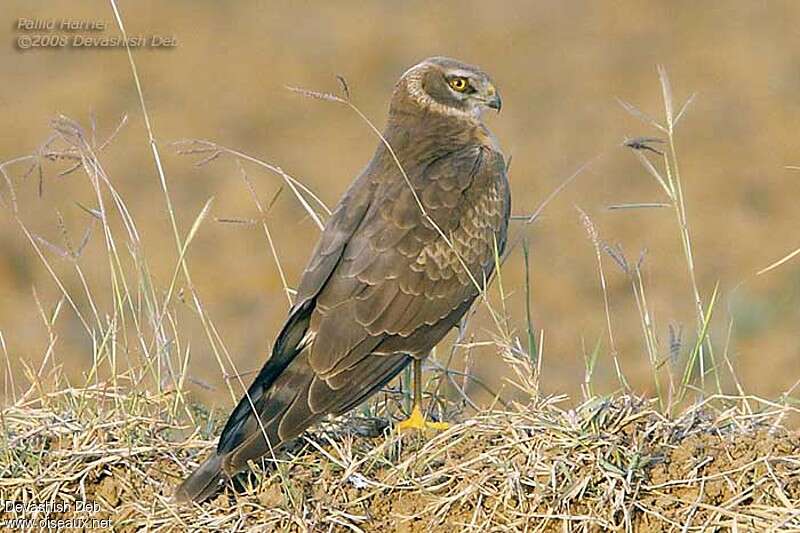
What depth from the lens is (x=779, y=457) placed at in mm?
4426

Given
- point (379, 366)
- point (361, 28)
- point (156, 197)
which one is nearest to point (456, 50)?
point (361, 28)

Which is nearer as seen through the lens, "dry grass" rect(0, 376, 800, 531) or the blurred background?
"dry grass" rect(0, 376, 800, 531)

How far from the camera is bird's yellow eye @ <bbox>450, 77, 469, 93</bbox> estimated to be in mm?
6344

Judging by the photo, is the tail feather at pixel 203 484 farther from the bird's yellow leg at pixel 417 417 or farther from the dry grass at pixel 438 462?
the bird's yellow leg at pixel 417 417

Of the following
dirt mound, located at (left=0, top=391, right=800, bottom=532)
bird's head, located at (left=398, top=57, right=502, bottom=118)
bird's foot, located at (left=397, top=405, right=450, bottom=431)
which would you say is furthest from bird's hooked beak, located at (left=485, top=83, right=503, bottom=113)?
dirt mound, located at (left=0, top=391, right=800, bottom=532)

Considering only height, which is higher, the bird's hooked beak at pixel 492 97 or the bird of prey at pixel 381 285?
the bird's hooked beak at pixel 492 97

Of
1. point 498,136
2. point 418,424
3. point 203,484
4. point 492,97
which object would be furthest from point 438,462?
point 498,136

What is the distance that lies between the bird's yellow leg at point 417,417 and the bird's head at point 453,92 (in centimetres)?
140

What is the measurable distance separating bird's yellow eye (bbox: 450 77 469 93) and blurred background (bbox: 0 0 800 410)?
234cm

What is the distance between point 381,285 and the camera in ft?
17.7

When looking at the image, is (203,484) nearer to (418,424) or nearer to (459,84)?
(418,424)

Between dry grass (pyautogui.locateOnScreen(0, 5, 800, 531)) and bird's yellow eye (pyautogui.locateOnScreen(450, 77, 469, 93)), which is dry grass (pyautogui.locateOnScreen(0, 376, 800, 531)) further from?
bird's yellow eye (pyautogui.locateOnScreen(450, 77, 469, 93))

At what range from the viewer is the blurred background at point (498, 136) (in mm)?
10672

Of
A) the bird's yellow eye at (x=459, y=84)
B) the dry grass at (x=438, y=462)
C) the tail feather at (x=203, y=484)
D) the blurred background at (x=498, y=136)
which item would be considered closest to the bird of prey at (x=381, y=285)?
the tail feather at (x=203, y=484)
